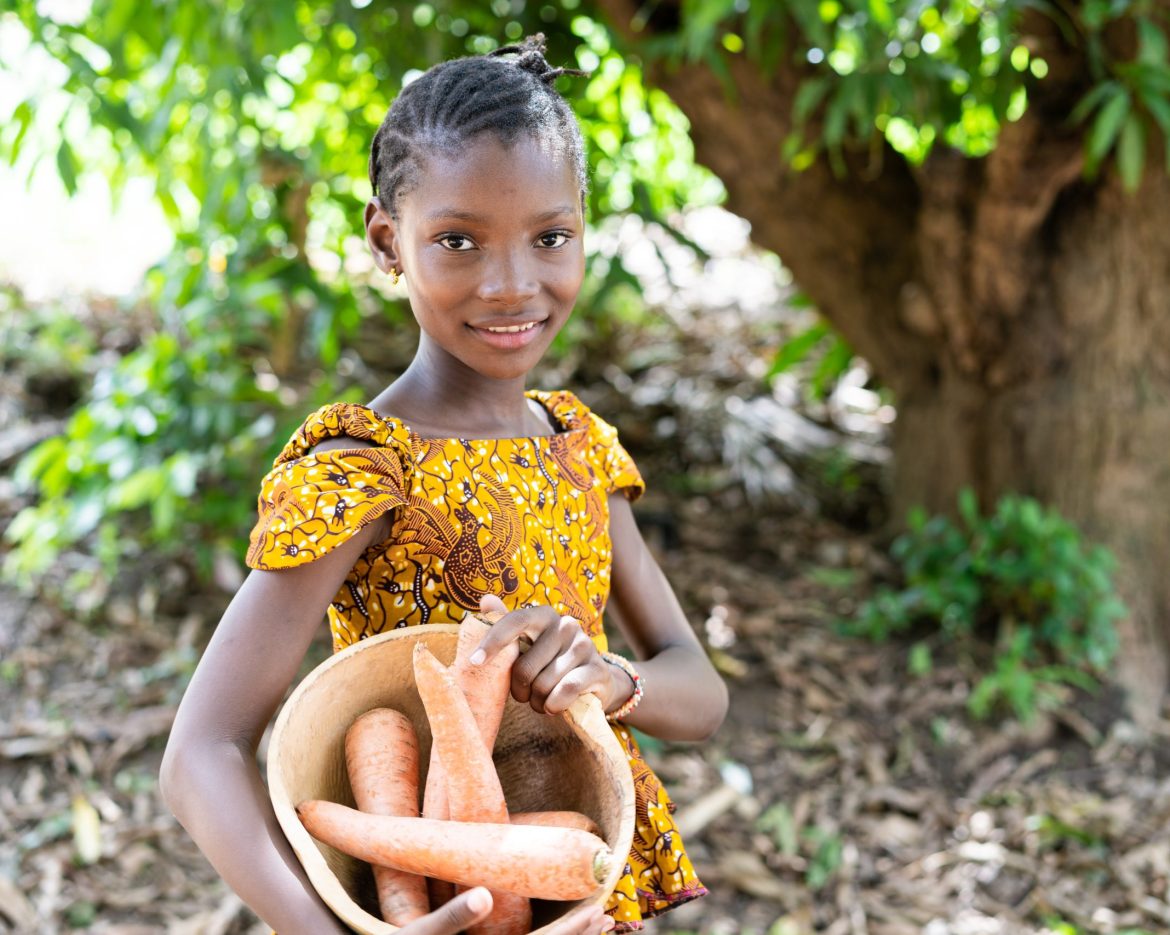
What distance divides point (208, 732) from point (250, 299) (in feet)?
6.41

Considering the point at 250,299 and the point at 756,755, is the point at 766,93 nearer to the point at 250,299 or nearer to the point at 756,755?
the point at 250,299

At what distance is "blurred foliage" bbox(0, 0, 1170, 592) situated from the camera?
2.46m

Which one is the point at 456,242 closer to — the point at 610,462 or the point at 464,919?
the point at 610,462

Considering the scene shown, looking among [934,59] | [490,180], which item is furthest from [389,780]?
[934,59]

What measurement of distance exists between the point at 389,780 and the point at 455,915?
0.17m

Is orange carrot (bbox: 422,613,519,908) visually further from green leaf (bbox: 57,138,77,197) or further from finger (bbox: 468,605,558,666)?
green leaf (bbox: 57,138,77,197)

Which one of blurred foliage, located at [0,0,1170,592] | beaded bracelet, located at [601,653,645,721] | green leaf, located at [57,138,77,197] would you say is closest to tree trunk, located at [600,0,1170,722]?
blurred foliage, located at [0,0,1170,592]

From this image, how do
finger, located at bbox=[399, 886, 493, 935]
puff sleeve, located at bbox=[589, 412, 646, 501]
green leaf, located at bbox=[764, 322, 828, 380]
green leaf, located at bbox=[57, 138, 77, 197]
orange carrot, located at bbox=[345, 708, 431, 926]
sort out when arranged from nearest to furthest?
finger, located at bbox=[399, 886, 493, 935] < orange carrot, located at bbox=[345, 708, 431, 926] < puff sleeve, located at bbox=[589, 412, 646, 501] < green leaf, located at bbox=[57, 138, 77, 197] < green leaf, located at bbox=[764, 322, 828, 380]

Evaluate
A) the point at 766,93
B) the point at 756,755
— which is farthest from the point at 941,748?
the point at 766,93

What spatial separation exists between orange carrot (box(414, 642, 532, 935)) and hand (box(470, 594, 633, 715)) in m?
0.04

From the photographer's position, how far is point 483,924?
976mm

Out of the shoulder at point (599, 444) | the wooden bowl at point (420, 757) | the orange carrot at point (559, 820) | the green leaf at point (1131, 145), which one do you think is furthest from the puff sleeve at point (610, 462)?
the green leaf at point (1131, 145)

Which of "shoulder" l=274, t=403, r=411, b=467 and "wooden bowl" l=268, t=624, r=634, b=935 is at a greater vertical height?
"shoulder" l=274, t=403, r=411, b=467

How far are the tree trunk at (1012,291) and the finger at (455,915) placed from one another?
262cm
